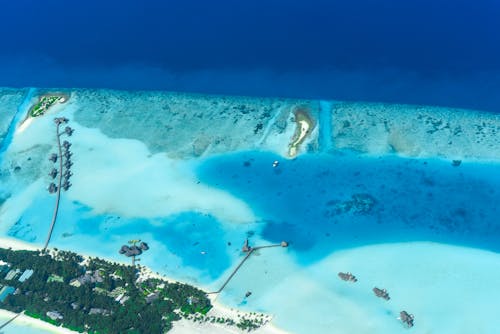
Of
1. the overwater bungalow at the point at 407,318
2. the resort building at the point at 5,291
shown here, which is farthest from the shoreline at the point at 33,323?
the overwater bungalow at the point at 407,318

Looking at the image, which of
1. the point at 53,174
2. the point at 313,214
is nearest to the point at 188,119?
the point at 53,174

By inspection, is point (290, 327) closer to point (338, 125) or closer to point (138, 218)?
point (138, 218)

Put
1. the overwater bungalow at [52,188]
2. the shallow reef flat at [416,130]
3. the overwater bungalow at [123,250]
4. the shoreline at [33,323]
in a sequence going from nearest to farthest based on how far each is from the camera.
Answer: the shoreline at [33,323] → the overwater bungalow at [123,250] → the overwater bungalow at [52,188] → the shallow reef flat at [416,130]

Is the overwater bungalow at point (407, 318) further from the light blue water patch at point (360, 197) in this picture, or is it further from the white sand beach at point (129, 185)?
the white sand beach at point (129, 185)

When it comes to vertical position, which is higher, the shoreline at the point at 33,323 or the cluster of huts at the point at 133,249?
the cluster of huts at the point at 133,249

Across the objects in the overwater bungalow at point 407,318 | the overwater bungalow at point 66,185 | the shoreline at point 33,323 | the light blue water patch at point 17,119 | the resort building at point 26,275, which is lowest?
the shoreline at point 33,323

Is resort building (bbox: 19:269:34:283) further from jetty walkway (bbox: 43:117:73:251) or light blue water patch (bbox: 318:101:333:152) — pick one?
light blue water patch (bbox: 318:101:333:152)

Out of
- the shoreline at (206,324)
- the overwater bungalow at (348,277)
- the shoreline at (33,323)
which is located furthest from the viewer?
the overwater bungalow at (348,277)

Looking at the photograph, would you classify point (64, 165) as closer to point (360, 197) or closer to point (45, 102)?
point (45, 102)
